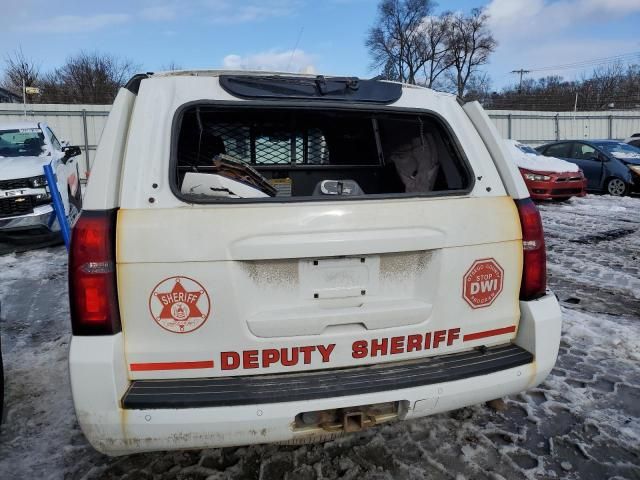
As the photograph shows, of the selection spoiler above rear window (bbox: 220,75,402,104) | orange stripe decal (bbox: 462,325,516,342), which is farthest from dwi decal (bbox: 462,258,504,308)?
spoiler above rear window (bbox: 220,75,402,104)

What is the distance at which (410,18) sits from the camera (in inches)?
1965

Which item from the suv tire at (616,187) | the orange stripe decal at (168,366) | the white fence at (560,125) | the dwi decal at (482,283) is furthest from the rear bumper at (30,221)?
the white fence at (560,125)

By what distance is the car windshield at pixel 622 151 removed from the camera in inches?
527

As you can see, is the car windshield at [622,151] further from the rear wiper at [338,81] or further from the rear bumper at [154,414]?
the rear bumper at [154,414]

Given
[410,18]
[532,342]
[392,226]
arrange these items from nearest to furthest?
[392,226]
[532,342]
[410,18]

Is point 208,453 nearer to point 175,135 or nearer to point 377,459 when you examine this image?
point 377,459

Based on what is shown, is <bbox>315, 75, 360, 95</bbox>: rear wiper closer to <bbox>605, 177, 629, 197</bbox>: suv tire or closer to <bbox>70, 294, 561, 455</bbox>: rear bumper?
<bbox>70, 294, 561, 455</bbox>: rear bumper

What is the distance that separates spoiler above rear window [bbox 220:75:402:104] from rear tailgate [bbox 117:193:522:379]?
55 centimetres

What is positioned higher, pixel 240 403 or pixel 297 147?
pixel 297 147

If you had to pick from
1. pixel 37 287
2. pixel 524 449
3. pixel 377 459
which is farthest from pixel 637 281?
pixel 37 287

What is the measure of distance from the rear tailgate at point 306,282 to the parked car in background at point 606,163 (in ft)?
42.4

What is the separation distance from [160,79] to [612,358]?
11.9ft

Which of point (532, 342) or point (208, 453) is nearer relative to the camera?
point (532, 342)

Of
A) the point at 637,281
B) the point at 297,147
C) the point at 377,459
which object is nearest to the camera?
the point at 377,459
